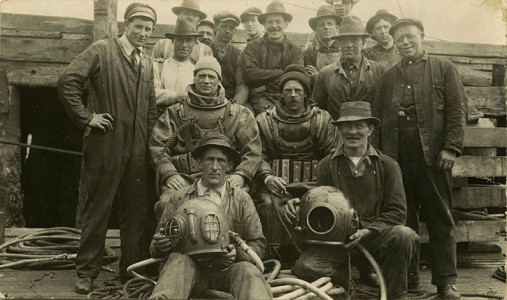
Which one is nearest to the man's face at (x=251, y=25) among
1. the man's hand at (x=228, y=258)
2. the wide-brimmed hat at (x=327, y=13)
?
the wide-brimmed hat at (x=327, y=13)

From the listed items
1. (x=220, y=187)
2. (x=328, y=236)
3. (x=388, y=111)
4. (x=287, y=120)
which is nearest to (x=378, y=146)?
(x=388, y=111)

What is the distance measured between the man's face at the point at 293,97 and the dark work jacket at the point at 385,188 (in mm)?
953

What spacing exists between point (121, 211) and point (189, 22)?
2.70m

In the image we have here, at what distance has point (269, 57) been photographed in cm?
812

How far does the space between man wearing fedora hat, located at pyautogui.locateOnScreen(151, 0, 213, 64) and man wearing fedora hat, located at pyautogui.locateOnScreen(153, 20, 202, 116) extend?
0.39 metres

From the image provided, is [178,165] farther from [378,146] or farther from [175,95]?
[378,146]

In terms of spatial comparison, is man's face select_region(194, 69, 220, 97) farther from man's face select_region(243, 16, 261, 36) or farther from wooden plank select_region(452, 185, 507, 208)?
wooden plank select_region(452, 185, 507, 208)

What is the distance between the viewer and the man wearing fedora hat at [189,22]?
802 cm

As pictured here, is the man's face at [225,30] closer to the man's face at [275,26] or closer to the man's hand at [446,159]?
the man's face at [275,26]

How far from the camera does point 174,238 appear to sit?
16.8 feet

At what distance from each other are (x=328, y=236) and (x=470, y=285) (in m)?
1.88

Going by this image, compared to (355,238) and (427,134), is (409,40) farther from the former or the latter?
(355,238)

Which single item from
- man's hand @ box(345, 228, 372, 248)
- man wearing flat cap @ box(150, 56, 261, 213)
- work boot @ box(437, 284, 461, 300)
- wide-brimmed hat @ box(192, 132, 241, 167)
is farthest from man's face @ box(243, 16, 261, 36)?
work boot @ box(437, 284, 461, 300)

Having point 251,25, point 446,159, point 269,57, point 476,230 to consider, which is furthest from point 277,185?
point 251,25
